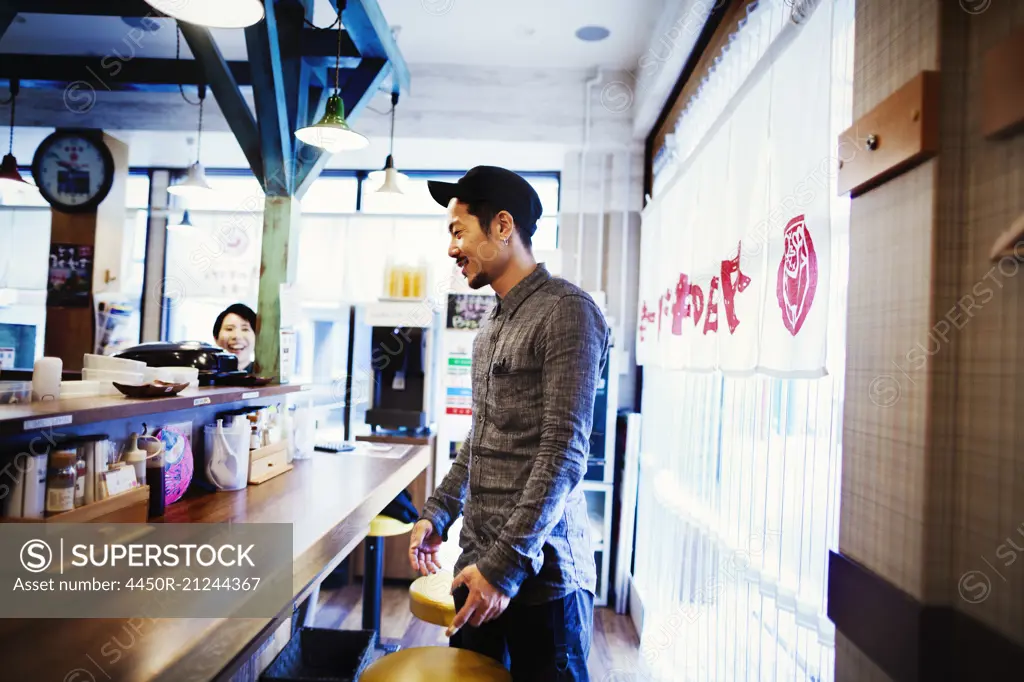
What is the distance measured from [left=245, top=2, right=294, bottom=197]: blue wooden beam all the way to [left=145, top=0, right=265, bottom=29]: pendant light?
0.58 meters

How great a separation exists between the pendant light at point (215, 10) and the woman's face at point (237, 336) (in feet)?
7.44

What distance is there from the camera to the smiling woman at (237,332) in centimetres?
372

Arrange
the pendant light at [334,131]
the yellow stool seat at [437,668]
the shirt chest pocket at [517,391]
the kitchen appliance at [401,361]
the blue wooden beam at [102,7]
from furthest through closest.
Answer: the kitchen appliance at [401,361]
the blue wooden beam at [102,7]
the pendant light at [334,131]
the shirt chest pocket at [517,391]
the yellow stool seat at [437,668]

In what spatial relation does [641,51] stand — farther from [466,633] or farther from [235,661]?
[235,661]

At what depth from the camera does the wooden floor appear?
312 cm

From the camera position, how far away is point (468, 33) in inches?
157

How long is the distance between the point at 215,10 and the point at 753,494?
2197mm

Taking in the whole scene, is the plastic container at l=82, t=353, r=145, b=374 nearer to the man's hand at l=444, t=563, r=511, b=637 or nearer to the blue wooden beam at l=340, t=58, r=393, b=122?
the man's hand at l=444, t=563, r=511, b=637

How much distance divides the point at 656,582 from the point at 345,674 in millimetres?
1601

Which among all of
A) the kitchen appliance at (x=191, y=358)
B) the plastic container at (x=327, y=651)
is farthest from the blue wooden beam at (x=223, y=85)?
the plastic container at (x=327, y=651)

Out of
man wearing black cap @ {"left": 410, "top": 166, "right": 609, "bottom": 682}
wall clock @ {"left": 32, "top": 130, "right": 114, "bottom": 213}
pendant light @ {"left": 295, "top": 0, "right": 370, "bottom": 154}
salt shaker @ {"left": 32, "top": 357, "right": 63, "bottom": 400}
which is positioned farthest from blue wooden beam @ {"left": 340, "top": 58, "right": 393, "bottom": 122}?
wall clock @ {"left": 32, "top": 130, "right": 114, "bottom": 213}

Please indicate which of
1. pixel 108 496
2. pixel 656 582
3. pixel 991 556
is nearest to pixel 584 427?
pixel 991 556

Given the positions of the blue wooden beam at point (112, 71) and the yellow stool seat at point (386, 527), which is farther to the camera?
the blue wooden beam at point (112, 71)

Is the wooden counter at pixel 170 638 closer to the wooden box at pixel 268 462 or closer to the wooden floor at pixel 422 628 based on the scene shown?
the wooden box at pixel 268 462
